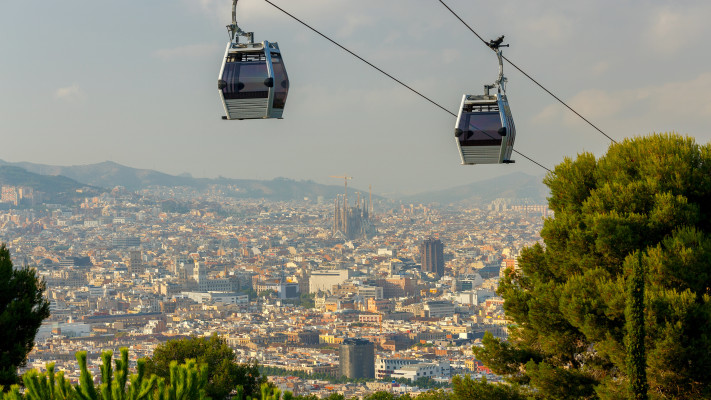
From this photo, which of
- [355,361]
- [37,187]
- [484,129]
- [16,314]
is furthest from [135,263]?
[484,129]

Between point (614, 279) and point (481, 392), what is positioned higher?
point (614, 279)

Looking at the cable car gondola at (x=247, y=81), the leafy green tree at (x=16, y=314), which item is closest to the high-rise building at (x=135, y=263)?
the leafy green tree at (x=16, y=314)

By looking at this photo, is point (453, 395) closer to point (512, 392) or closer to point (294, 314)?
point (512, 392)

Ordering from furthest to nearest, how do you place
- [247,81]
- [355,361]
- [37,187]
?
[37,187] → [355,361] → [247,81]

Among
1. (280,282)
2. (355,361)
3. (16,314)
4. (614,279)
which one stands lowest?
(355,361)

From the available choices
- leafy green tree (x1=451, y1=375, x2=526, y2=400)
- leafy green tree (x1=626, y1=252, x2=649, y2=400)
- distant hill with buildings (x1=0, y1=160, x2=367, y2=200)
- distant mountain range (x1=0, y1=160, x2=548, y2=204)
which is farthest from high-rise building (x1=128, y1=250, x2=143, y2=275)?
leafy green tree (x1=626, y1=252, x2=649, y2=400)

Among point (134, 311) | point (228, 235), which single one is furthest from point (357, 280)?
point (228, 235)

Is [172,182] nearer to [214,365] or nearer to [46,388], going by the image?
[214,365]

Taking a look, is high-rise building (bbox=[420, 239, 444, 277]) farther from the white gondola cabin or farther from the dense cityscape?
the white gondola cabin

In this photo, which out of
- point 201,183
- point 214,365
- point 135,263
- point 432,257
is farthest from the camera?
point 201,183
